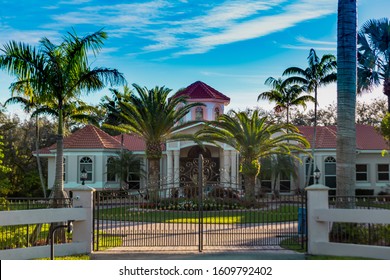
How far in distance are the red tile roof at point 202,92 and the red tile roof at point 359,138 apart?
6935 mm

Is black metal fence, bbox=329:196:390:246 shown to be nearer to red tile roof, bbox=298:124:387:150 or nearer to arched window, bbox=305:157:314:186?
arched window, bbox=305:157:314:186

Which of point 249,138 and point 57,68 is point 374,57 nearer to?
point 249,138

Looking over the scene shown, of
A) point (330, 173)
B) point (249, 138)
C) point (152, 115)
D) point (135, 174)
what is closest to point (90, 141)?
point (135, 174)

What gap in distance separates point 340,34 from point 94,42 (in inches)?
286

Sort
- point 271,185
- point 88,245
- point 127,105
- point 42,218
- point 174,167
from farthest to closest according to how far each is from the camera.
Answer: point 271,185
point 174,167
point 127,105
point 88,245
point 42,218

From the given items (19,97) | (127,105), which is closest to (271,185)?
(127,105)

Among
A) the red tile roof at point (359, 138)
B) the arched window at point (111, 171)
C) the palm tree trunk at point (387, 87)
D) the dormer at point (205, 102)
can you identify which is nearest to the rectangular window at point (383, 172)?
the red tile roof at point (359, 138)

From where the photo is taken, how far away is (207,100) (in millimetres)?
40062

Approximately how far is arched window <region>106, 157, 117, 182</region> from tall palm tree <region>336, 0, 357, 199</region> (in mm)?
21581

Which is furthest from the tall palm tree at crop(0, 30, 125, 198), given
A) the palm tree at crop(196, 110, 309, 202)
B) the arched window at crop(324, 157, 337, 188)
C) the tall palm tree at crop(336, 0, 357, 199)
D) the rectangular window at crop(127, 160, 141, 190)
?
the arched window at crop(324, 157, 337, 188)

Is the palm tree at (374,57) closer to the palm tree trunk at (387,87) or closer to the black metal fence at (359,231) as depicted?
the palm tree trunk at (387,87)

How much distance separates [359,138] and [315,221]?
26.1 metres

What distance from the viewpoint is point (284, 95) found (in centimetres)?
3888

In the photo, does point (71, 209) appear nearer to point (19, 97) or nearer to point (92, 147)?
point (19, 97)
